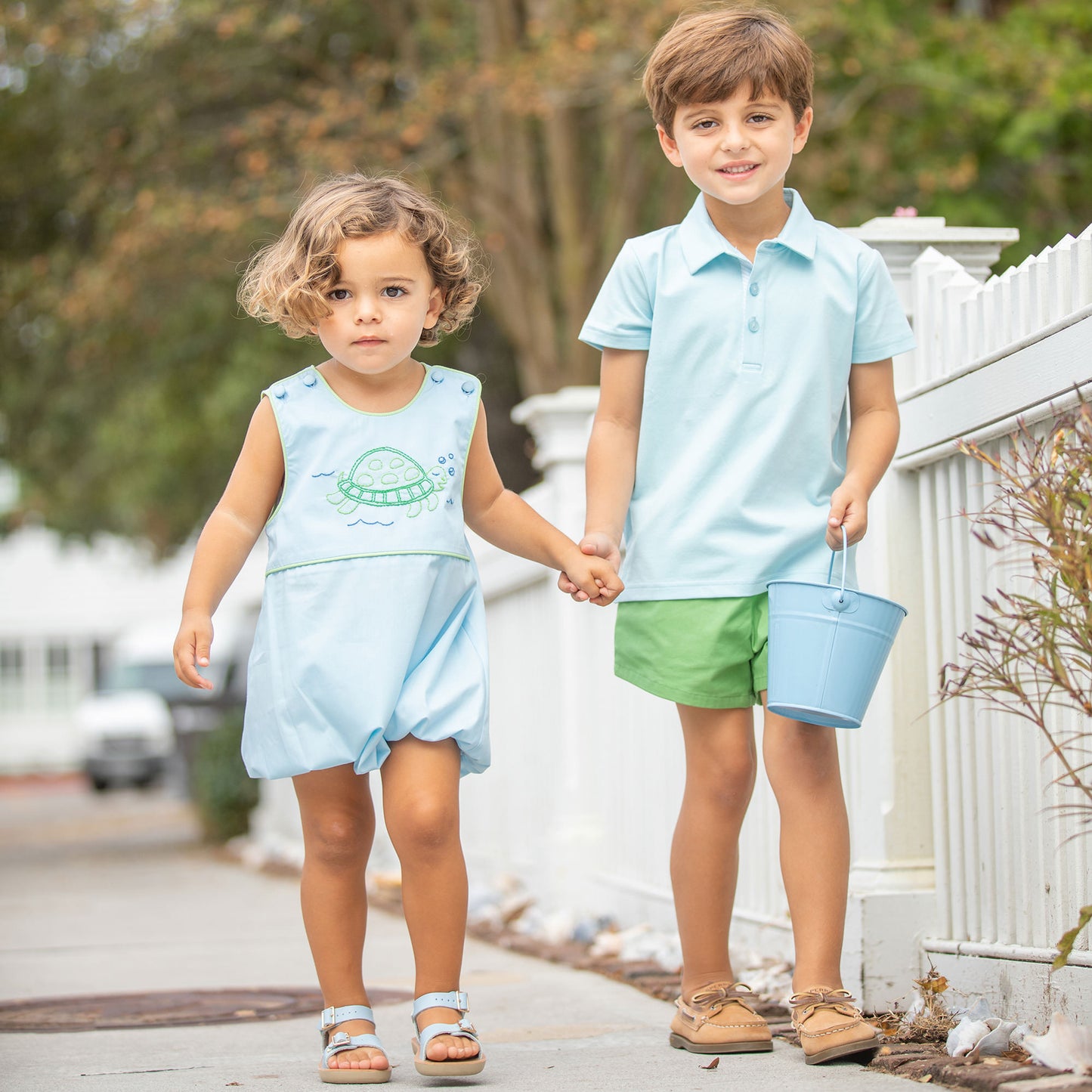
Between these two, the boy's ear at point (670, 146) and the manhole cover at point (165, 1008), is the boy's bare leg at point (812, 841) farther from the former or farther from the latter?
the manhole cover at point (165, 1008)

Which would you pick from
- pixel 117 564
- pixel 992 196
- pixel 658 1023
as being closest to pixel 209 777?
pixel 992 196

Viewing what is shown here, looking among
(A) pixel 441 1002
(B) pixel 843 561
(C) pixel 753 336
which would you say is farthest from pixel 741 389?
(A) pixel 441 1002

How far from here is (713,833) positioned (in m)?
2.93

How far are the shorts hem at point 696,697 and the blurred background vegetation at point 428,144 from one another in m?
5.54

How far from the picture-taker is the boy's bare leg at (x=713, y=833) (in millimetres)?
2922

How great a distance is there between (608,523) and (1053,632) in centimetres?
88

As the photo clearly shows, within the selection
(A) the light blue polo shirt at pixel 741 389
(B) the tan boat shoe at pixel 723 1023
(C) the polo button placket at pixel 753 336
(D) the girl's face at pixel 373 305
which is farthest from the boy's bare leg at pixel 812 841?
(D) the girl's face at pixel 373 305

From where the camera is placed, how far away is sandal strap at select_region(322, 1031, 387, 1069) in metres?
2.80

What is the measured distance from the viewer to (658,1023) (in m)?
3.44

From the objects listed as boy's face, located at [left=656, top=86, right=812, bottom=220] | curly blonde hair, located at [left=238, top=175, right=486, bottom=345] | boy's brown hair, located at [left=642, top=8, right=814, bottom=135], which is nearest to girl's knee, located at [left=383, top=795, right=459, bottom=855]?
curly blonde hair, located at [left=238, top=175, right=486, bottom=345]

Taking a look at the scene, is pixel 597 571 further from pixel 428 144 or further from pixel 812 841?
pixel 428 144

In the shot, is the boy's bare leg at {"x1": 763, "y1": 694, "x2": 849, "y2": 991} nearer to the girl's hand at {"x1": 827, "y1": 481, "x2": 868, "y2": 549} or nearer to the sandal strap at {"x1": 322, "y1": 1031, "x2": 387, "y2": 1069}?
the girl's hand at {"x1": 827, "y1": 481, "x2": 868, "y2": 549}

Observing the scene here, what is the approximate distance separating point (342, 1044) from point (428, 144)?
311 inches

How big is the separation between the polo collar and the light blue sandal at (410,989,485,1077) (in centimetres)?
139
